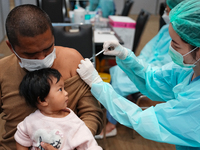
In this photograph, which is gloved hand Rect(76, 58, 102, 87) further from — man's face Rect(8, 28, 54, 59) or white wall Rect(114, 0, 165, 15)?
white wall Rect(114, 0, 165, 15)

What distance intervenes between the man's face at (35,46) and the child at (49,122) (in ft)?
0.27

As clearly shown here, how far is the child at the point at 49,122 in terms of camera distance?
0.88 meters

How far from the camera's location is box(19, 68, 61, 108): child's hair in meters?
0.87

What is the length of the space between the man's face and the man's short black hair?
0.02 metres

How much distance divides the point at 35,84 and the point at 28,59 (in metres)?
0.12

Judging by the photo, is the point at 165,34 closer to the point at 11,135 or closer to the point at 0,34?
the point at 11,135

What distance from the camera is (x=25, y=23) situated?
807mm

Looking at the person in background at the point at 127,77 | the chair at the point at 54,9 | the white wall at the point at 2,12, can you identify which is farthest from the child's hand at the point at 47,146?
the white wall at the point at 2,12

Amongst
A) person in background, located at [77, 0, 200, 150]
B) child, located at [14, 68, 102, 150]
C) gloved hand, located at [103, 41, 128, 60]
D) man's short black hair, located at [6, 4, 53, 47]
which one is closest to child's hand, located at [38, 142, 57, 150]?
child, located at [14, 68, 102, 150]

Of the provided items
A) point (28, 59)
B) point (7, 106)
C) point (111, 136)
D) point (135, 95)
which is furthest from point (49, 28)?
point (111, 136)

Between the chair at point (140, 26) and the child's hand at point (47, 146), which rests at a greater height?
the chair at point (140, 26)

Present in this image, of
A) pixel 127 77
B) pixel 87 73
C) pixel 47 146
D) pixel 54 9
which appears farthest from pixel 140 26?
pixel 47 146

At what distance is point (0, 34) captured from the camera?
4035 mm

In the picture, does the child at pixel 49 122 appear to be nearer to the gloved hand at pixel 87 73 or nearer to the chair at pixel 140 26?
the gloved hand at pixel 87 73
